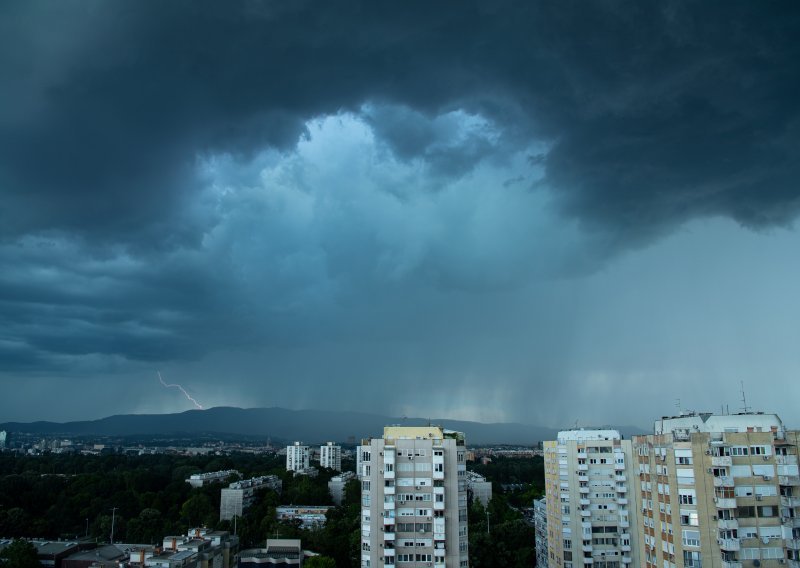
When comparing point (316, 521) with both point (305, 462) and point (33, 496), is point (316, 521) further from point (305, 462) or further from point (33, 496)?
point (305, 462)

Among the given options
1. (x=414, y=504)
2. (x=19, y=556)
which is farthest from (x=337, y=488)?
(x=414, y=504)

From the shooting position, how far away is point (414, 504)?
35000 millimetres

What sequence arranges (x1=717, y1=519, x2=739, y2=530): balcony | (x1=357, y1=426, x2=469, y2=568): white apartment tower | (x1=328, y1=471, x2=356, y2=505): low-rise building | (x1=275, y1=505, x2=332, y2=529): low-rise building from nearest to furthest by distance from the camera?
(x1=717, y1=519, x2=739, y2=530): balcony
(x1=357, y1=426, x2=469, y2=568): white apartment tower
(x1=275, y1=505, x2=332, y2=529): low-rise building
(x1=328, y1=471, x2=356, y2=505): low-rise building

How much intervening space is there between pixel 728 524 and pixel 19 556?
5217cm

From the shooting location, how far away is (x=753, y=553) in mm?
27859

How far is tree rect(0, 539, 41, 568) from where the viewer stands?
158 feet

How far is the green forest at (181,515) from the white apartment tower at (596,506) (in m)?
14.0

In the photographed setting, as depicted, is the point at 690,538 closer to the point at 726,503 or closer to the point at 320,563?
the point at 726,503

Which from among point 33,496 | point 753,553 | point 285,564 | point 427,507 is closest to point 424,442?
point 427,507

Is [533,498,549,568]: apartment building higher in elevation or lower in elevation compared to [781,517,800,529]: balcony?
lower

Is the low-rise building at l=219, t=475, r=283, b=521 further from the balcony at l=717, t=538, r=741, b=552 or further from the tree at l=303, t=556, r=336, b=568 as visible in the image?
the balcony at l=717, t=538, r=741, b=552

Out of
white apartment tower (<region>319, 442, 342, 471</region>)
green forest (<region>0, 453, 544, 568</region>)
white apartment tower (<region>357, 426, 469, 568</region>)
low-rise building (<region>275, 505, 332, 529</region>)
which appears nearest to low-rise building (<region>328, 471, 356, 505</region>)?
green forest (<region>0, 453, 544, 568</region>)

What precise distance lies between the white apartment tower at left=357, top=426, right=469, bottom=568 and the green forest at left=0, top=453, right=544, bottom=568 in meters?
22.0

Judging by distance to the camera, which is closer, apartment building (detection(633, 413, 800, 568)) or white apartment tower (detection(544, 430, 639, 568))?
apartment building (detection(633, 413, 800, 568))
